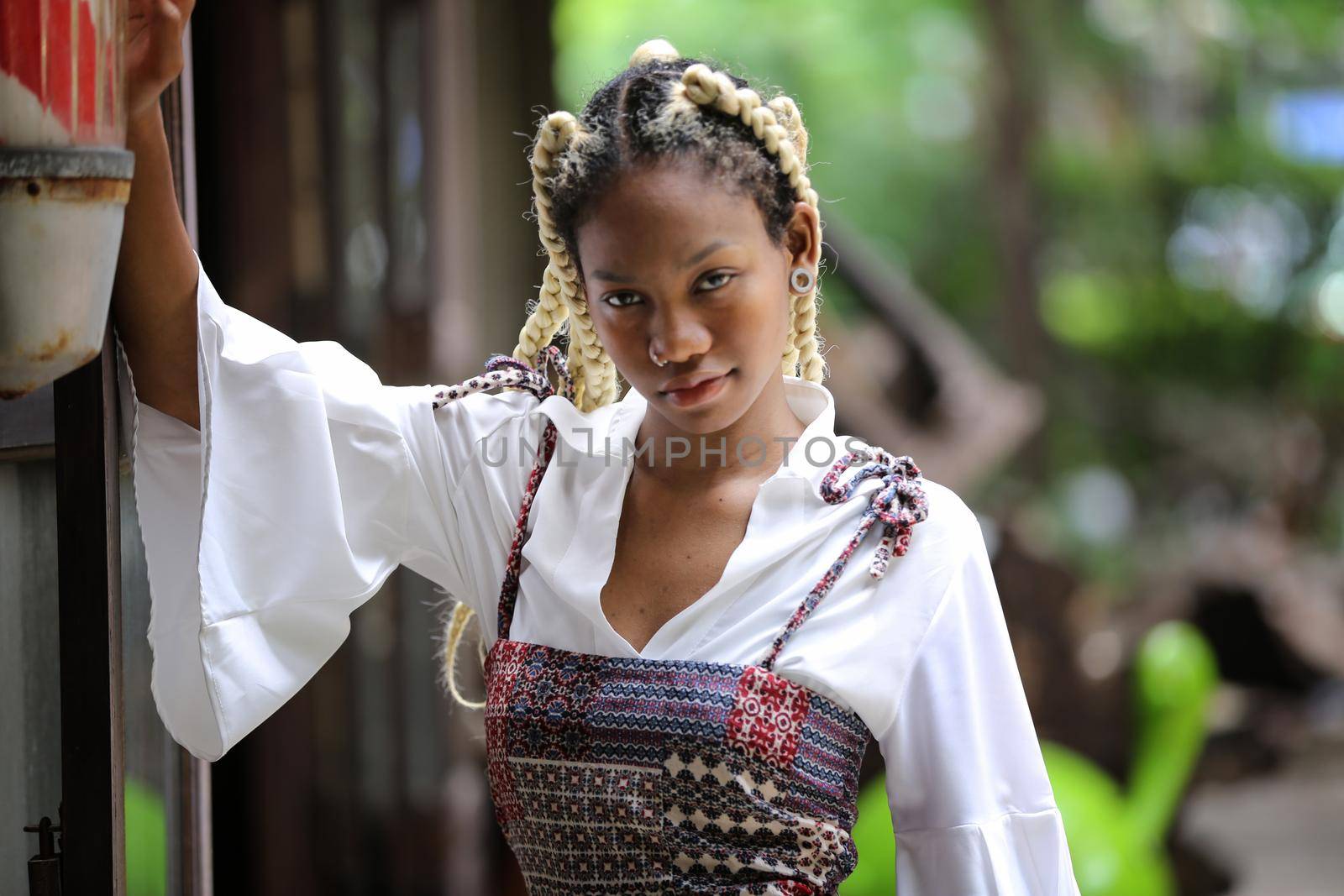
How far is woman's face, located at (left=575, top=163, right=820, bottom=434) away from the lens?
1220 millimetres

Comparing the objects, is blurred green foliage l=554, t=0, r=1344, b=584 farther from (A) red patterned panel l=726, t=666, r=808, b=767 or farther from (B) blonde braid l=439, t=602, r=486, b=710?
(A) red patterned panel l=726, t=666, r=808, b=767

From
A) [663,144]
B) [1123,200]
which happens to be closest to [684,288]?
[663,144]

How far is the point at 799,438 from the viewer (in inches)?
54.5

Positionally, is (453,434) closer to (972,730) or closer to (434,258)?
(972,730)

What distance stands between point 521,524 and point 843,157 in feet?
25.7

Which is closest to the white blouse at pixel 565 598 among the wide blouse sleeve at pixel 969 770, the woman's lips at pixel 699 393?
the wide blouse sleeve at pixel 969 770

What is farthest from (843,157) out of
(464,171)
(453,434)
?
(453,434)

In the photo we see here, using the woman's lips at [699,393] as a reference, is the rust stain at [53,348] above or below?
above

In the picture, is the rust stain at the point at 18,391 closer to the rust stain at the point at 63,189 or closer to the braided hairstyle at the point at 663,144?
the rust stain at the point at 63,189

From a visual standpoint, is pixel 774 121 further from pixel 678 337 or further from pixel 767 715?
pixel 767 715

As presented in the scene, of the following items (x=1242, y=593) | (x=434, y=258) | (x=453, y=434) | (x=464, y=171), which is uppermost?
(x=464, y=171)

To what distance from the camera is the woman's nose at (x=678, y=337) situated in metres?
1.22

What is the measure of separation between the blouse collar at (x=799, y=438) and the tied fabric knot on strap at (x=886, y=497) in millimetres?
15

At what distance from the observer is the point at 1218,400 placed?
28.0 ft
